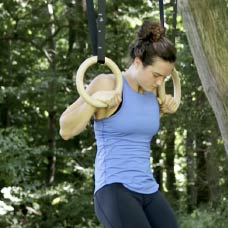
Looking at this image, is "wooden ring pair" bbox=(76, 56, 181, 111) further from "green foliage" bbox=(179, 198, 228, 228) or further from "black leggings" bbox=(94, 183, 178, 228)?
"green foliage" bbox=(179, 198, 228, 228)

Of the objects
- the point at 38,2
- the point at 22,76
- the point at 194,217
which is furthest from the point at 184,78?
the point at 22,76

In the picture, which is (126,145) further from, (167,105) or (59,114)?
(59,114)

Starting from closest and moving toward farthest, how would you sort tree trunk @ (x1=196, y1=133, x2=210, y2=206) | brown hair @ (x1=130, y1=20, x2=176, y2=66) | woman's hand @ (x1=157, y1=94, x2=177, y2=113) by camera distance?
brown hair @ (x1=130, y1=20, x2=176, y2=66) < woman's hand @ (x1=157, y1=94, x2=177, y2=113) < tree trunk @ (x1=196, y1=133, x2=210, y2=206)

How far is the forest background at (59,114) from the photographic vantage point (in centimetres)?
630

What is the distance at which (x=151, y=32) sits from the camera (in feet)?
6.71

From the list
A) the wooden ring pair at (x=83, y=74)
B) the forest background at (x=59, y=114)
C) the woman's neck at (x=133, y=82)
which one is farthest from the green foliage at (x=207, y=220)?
the wooden ring pair at (x=83, y=74)

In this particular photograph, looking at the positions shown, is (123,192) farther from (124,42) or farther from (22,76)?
(22,76)

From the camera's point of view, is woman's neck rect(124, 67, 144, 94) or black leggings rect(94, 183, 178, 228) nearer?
black leggings rect(94, 183, 178, 228)

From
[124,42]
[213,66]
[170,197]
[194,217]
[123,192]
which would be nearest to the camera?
[123,192]

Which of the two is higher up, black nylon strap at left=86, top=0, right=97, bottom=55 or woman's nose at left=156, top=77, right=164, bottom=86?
black nylon strap at left=86, top=0, right=97, bottom=55

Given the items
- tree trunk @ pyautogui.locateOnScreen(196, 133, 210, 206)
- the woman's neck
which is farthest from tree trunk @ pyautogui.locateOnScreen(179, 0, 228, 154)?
tree trunk @ pyautogui.locateOnScreen(196, 133, 210, 206)

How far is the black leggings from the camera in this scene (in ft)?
6.27

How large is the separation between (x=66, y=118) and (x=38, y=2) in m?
5.57

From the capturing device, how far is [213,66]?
2.73 meters
